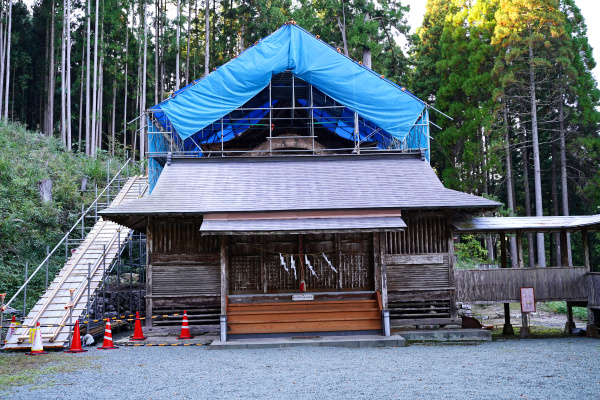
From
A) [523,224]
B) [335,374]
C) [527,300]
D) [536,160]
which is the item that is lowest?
[335,374]

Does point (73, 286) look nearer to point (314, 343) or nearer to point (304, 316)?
point (304, 316)

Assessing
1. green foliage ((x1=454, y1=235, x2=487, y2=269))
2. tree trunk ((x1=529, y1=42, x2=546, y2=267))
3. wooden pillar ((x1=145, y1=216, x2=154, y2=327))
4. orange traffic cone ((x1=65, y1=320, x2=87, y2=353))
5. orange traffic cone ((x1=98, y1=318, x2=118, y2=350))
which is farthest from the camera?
green foliage ((x1=454, y1=235, x2=487, y2=269))

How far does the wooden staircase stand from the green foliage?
14.7m

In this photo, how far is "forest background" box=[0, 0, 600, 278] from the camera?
79.1ft

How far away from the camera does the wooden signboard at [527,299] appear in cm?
1295

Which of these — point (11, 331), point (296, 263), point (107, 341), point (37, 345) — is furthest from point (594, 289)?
point (11, 331)

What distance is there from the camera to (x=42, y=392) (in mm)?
6949

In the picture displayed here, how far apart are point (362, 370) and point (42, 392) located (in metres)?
4.67

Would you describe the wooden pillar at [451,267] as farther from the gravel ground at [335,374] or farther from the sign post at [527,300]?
the gravel ground at [335,374]

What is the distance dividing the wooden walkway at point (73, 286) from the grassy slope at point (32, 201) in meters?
1.91

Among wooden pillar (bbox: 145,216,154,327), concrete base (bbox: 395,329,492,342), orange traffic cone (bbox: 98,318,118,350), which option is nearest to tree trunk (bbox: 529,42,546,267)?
concrete base (bbox: 395,329,492,342)

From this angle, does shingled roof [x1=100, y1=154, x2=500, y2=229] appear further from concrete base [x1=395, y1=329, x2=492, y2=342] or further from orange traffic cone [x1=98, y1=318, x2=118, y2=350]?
concrete base [x1=395, y1=329, x2=492, y2=342]

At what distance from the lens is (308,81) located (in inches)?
639

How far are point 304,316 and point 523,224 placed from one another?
605 centimetres
